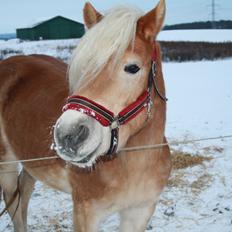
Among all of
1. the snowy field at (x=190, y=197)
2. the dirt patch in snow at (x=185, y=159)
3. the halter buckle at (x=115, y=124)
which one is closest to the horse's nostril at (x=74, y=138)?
the halter buckle at (x=115, y=124)

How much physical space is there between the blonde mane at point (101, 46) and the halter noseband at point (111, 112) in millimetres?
153

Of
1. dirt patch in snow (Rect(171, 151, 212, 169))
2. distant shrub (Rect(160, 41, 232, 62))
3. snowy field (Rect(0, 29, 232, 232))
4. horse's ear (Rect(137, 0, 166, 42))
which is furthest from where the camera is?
distant shrub (Rect(160, 41, 232, 62))

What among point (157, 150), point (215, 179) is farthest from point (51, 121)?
point (215, 179)

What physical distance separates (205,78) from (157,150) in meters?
10.9

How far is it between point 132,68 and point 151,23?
322 mm

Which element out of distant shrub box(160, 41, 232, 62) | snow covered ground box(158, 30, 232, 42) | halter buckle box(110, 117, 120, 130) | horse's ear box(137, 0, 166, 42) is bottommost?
snow covered ground box(158, 30, 232, 42)

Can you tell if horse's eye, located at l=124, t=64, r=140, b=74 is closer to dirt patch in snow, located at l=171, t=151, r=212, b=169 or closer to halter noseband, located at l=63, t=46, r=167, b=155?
halter noseband, located at l=63, t=46, r=167, b=155

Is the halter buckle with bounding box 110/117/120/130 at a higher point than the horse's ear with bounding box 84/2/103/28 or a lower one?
lower

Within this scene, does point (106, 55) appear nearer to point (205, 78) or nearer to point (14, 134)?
point (14, 134)

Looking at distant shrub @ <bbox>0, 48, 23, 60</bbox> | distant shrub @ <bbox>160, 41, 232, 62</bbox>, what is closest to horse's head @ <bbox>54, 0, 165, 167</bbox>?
distant shrub @ <bbox>160, 41, 232, 62</bbox>

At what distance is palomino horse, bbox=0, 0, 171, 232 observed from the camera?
197 cm

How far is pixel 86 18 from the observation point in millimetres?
2428

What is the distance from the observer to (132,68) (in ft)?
6.81

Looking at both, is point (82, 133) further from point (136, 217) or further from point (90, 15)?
point (136, 217)
